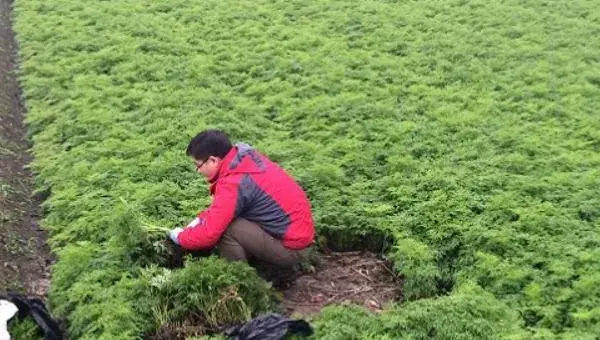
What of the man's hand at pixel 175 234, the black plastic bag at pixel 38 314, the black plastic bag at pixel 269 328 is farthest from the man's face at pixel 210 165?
the black plastic bag at pixel 38 314

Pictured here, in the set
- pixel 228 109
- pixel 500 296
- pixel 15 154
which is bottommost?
pixel 15 154

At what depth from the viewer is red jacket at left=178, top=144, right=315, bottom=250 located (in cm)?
757

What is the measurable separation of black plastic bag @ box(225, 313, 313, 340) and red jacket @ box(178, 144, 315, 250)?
1237mm

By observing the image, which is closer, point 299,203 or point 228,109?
point 299,203

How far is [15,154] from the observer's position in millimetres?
11906

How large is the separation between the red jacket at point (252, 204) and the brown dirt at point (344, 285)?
0.58 metres

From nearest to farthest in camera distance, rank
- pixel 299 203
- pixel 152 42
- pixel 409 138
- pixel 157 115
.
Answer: pixel 299 203 < pixel 409 138 < pixel 157 115 < pixel 152 42

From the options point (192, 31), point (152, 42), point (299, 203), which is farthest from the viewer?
point (192, 31)

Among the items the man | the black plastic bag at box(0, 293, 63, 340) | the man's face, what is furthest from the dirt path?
the man's face

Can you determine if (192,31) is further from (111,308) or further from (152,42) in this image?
(111,308)

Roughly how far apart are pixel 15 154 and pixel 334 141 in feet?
16.8

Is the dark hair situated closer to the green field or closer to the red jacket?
the red jacket

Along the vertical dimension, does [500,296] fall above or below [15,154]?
above

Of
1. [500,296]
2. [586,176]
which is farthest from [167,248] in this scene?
[586,176]
